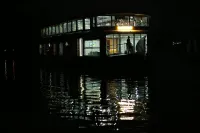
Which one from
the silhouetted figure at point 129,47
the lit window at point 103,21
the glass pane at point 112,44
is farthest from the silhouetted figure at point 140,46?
the lit window at point 103,21

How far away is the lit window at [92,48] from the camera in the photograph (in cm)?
3597

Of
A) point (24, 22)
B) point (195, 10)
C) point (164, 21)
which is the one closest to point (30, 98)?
point (195, 10)

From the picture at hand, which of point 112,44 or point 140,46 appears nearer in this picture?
point 112,44

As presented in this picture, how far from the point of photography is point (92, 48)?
3697cm

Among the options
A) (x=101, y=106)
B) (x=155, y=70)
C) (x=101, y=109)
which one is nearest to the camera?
(x=101, y=109)

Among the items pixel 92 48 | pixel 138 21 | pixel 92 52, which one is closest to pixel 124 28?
pixel 138 21

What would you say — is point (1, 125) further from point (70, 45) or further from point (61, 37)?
point (61, 37)

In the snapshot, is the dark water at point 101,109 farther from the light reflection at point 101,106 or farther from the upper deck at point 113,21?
the upper deck at point 113,21

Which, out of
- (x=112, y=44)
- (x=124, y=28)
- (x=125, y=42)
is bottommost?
(x=112, y=44)

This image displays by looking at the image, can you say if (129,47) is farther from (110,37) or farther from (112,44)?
(110,37)

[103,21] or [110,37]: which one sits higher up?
[103,21]

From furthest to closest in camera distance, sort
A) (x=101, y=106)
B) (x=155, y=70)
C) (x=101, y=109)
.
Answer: (x=155, y=70) → (x=101, y=106) → (x=101, y=109)

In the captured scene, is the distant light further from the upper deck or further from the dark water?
the dark water

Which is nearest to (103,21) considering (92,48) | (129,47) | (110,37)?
(110,37)
